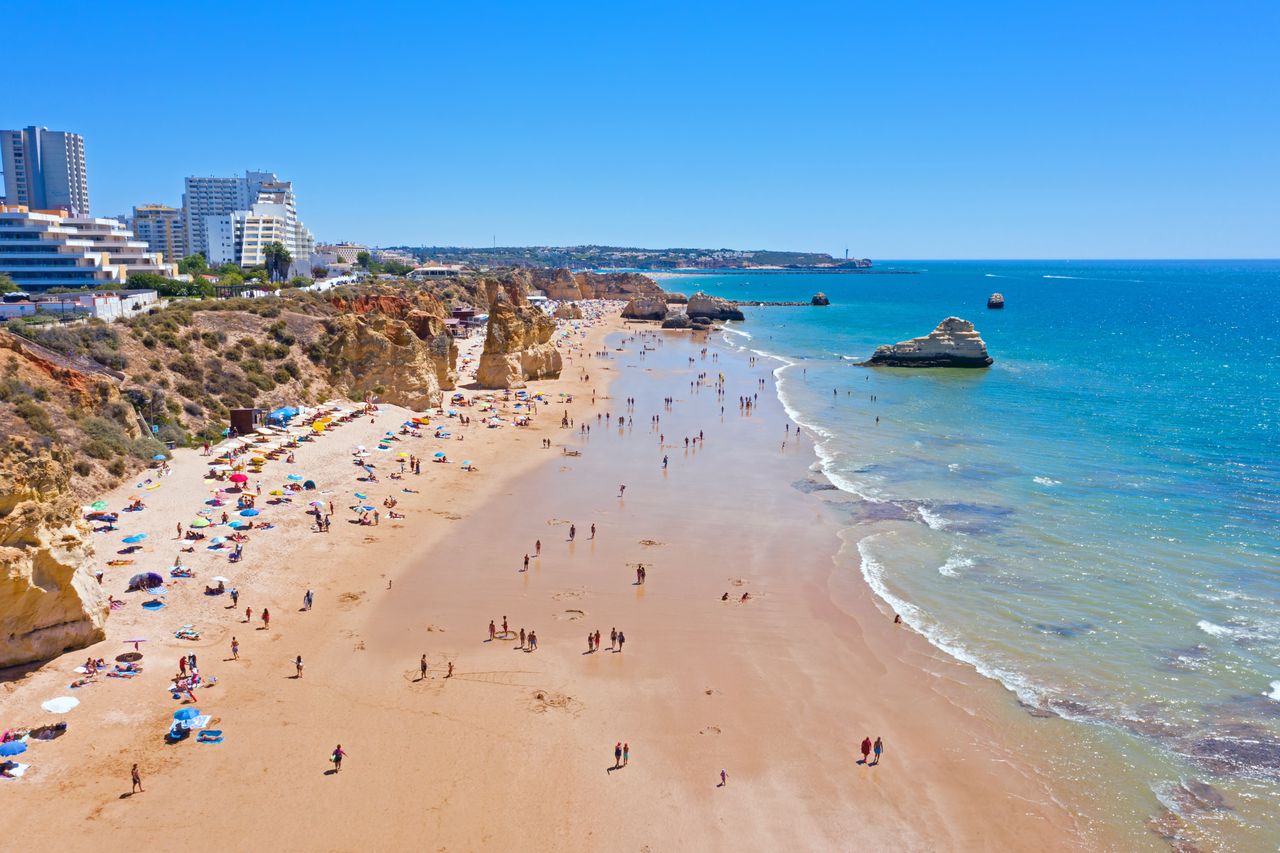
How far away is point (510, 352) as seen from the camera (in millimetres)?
56188

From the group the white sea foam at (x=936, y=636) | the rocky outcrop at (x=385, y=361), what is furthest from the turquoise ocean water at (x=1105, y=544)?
the rocky outcrop at (x=385, y=361)

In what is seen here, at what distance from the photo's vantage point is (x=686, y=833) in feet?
46.3

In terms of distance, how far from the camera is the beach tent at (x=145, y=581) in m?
21.2

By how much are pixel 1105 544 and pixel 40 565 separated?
29.0 metres

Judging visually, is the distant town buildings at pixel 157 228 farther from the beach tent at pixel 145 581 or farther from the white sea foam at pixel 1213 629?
the white sea foam at pixel 1213 629

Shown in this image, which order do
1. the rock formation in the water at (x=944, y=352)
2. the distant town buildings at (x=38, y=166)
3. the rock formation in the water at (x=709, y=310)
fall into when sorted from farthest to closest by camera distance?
the distant town buildings at (x=38, y=166) → the rock formation in the water at (x=709, y=310) → the rock formation in the water at (x=944, y=352)

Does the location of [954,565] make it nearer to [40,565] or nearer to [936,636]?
[936,636]

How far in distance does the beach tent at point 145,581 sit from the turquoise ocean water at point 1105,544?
1943 cm

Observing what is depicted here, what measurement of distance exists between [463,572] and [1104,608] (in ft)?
58.4

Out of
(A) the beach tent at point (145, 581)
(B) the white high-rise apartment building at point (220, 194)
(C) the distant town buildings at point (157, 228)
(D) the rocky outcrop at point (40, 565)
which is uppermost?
(B) the white high-rise apartment building at point (220, 194)

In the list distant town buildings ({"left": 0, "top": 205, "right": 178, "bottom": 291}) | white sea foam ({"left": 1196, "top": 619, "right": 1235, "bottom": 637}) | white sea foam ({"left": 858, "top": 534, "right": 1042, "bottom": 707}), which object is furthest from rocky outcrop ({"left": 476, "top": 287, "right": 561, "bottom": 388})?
white sea foam ({"left": 1196, "top": 619, "right": 1235, "bottom": 637})

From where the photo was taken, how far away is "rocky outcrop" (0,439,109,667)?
55.6ft

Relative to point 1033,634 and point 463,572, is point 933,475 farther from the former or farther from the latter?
point 463,572

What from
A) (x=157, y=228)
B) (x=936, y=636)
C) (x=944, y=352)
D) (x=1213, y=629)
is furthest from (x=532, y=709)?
(x=157, y=228)
